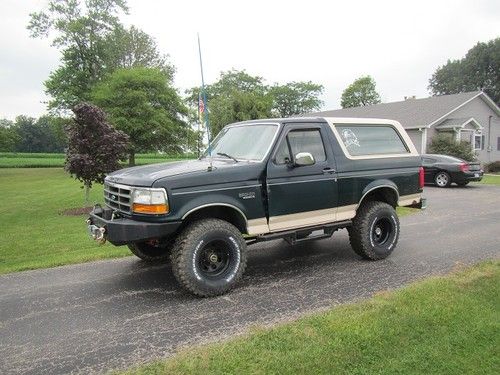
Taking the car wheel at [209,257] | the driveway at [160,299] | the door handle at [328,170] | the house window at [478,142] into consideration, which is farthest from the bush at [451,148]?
the car wheel at [209,257]

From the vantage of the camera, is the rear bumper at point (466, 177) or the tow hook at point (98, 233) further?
the rear bumper at point (466, 177)

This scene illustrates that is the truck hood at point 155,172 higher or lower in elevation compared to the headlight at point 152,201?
higher

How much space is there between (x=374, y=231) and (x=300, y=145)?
196 centimetres

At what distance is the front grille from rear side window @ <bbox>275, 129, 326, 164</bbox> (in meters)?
1.91

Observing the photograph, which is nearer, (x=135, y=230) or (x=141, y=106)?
(x=135, y=230)

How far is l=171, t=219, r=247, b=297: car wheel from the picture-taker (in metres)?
4.69

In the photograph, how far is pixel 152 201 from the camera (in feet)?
14.9

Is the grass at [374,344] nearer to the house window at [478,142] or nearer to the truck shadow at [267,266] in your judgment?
the truck shadow at [267,266]

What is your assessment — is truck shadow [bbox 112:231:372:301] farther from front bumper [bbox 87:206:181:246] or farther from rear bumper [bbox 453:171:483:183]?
rear bumper [bbox 453:171:483:183]

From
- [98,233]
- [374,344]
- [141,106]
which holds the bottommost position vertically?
[374,344]

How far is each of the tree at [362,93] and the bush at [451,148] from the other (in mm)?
41575

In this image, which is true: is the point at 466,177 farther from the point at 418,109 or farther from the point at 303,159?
the point at 303,159

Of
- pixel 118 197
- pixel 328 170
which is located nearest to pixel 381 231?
pixel 328 170

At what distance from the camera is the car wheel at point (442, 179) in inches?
722
